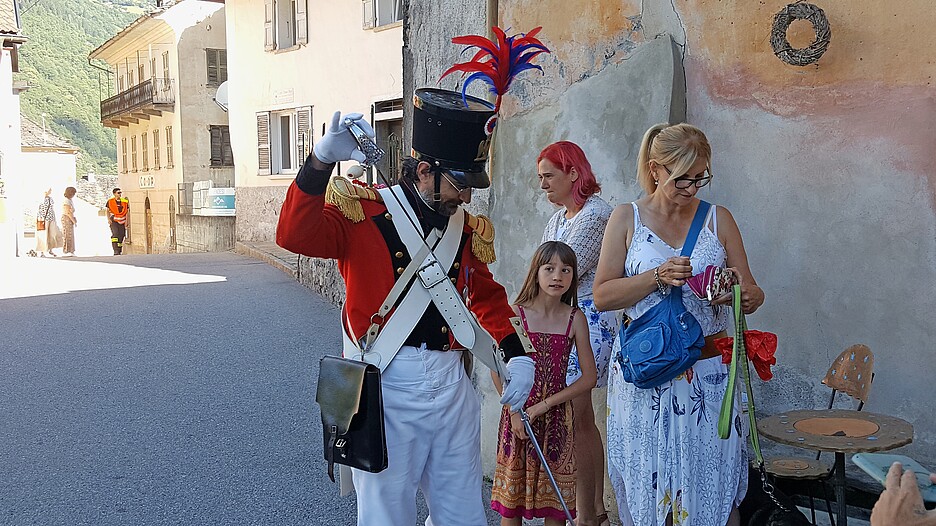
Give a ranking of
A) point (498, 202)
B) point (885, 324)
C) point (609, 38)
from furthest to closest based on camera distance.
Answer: point (498, 202)
point (609, 38)
point (885, 324)

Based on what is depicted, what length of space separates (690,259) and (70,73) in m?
102

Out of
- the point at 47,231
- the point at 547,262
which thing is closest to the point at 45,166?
the point at 47,231

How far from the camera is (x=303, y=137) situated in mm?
22438

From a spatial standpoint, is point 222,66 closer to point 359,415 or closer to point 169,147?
point 169,147

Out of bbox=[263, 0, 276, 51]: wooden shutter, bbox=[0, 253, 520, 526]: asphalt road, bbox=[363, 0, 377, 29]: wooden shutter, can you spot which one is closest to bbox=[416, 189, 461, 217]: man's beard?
bbox=[0, 253, 520, 526]: asphalt road

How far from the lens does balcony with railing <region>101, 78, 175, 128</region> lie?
33281 millimetres

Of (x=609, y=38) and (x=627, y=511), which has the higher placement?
(x=609, y=38)

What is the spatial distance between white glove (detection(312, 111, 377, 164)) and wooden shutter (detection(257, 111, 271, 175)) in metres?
21.5

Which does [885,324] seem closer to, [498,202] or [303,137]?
[498,202]

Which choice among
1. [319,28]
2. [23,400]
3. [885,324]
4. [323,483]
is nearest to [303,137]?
[319,28]

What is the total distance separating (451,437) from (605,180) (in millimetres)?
1999

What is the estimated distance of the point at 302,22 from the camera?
21703 mm

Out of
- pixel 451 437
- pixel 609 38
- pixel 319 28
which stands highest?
pixel 319 28

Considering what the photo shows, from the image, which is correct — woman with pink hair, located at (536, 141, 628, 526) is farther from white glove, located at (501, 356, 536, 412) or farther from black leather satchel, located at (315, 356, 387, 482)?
black leather satchel, located at (315, 356, 387, 482)
